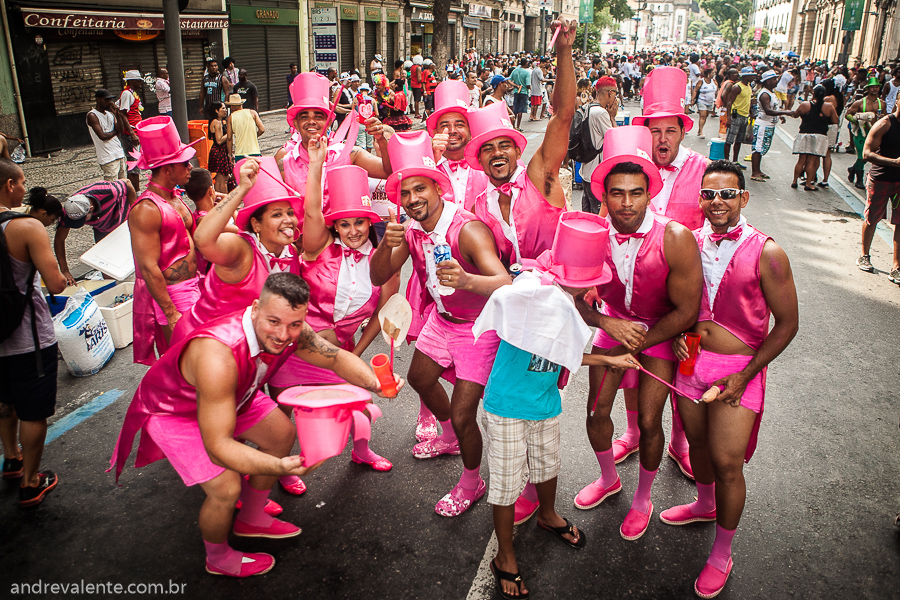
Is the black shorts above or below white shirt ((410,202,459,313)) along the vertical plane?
below

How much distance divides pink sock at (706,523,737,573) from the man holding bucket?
1820mm

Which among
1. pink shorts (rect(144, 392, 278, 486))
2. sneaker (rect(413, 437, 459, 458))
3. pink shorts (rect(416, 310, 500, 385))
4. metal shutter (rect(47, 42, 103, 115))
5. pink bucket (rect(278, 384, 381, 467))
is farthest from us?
metal shutter (rect(47, 42, 103, 115))

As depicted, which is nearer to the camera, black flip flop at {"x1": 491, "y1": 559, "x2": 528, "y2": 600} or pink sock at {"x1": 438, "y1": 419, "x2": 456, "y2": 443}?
black flip flop at {"x1": 491, "y1": 559, "x2": 528, "y2": 600}

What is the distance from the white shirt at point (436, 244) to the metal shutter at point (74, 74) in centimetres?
1481

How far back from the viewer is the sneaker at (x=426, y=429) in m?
4.31

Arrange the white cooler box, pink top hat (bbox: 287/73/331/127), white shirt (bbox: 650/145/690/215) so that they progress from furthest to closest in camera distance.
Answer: the white cooler box
pink top hat (bbox: 287/73/331/127)
white shirt (bbox: 650/145/690/215)

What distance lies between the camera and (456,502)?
364 centimetres

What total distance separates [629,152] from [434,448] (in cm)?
226

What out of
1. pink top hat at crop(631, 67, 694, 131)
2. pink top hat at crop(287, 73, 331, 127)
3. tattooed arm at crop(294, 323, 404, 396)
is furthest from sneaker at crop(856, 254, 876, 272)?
tattooed arm at crop(294, 323, 404, 396)

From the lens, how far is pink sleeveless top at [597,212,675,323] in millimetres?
3027

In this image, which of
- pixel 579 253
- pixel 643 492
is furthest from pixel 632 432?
pixel 579 253

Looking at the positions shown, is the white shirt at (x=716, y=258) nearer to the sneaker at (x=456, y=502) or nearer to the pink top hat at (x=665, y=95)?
the pink top hat at (x=665, y=95)

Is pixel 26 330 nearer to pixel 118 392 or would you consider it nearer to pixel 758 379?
pixel 118 392

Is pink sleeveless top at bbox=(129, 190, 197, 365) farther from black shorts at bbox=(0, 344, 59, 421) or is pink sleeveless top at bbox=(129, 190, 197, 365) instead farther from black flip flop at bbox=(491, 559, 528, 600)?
black flip flop at bbox=(491, 559, 528, 600)
